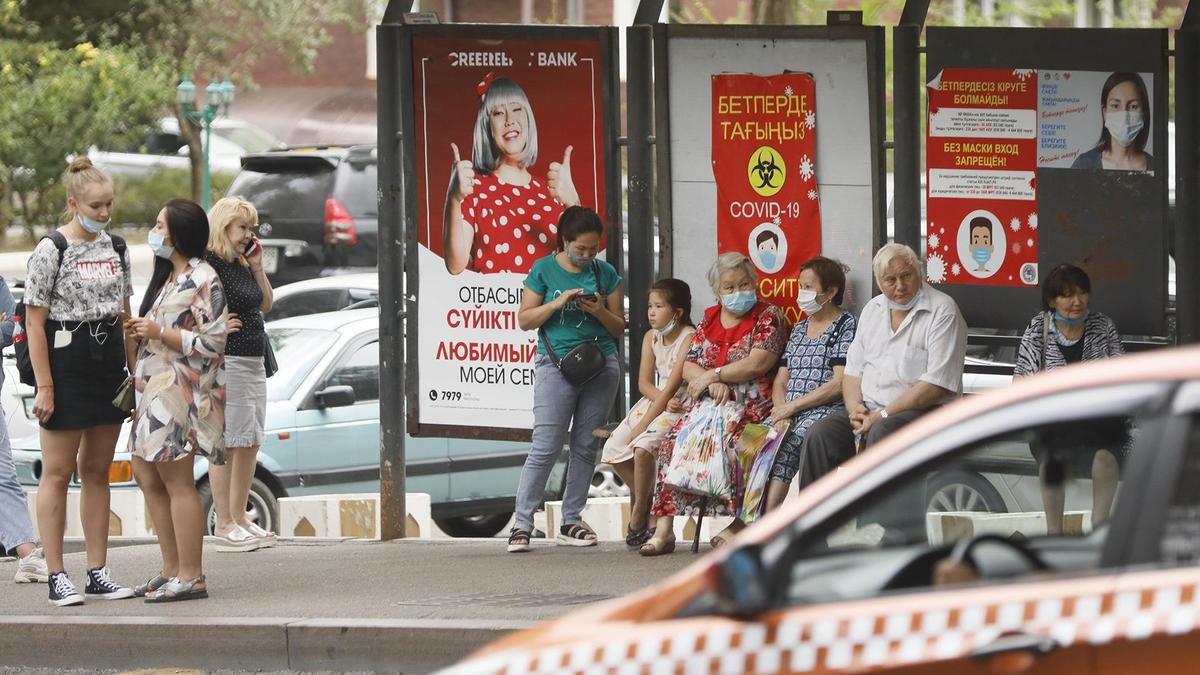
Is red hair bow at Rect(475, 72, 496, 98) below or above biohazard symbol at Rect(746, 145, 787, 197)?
above

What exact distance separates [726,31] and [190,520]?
3.90 metres

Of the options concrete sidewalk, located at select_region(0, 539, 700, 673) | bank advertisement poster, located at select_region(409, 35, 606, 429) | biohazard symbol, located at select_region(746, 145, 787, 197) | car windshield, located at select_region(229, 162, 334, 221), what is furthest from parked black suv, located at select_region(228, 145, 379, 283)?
concrete sidewalk, located at select_region(0, 539, 700, 673)

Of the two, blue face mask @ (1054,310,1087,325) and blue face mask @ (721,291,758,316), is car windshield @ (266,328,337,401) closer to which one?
blue face mask @ (721,291,758,316)

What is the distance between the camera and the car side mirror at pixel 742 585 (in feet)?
11.8

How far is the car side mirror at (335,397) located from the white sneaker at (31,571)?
2785mm

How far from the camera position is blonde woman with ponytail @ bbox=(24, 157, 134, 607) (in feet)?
26.2

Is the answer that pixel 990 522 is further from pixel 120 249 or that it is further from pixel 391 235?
pixel 391 235

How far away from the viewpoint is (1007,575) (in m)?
3.58

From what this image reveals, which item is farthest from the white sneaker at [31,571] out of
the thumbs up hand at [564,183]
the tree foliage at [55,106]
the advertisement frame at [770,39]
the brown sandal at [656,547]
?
the tree foliage at [55,106]

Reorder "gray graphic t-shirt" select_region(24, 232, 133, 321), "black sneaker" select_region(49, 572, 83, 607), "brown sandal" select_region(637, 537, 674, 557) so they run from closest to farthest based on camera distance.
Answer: "gray graphic t-shirt" select_region(24, 232, 133, 321) → "black sneaker" select_region(49, 572, 83, 607) → "brown sandal" select_region(637, 537, 674, 557)

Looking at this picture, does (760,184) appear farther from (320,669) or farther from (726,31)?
(320,669)

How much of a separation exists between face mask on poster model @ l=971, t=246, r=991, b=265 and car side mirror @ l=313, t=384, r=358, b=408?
4.08m

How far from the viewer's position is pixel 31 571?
899 centimetres

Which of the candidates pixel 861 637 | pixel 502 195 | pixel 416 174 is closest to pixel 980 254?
pixel 502 195
